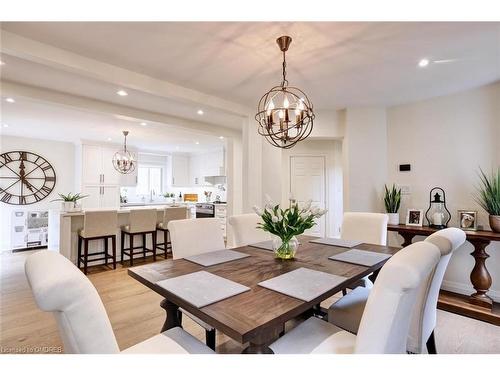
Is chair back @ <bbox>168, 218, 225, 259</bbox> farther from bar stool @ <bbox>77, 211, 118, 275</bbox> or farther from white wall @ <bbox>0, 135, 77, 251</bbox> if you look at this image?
white wall @ <bbox>0, 135, 77, 251</bbox>

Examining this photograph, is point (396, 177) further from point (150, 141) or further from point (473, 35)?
point (150, 141)

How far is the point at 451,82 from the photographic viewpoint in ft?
9.32

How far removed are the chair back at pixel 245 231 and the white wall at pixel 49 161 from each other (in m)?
5.50

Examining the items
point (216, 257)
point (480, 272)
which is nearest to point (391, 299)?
point (216, 257)

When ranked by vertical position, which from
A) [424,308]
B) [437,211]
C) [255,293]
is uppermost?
[437,211]

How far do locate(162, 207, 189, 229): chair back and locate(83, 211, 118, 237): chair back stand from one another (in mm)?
841

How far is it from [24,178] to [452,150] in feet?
25.6

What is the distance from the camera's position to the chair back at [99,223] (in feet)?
12.2

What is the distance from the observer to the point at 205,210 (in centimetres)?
700

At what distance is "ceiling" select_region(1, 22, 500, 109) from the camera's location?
1887 millimetres

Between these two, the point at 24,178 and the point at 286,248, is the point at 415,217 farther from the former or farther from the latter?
the point at 24,178

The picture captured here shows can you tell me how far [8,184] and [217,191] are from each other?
4.72 meters

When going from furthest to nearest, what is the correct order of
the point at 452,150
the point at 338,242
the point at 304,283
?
the point at 452,150 < the point at 338,242 < the point at 304,283
